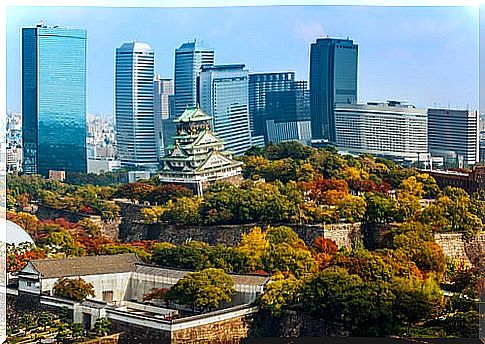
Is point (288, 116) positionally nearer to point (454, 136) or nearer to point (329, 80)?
point (329, 80)

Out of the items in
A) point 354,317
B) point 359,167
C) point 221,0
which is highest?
point 221,0

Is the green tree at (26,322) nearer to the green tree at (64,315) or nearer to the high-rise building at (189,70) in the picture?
the green tree at (64,315)

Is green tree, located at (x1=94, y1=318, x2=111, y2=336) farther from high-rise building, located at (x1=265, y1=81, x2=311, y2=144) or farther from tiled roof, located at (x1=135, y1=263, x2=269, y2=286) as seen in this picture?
high-rise building, located at (x1=265, y1=81, x2=311, y2=144)

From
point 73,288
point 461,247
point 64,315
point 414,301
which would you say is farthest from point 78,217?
point 461,247

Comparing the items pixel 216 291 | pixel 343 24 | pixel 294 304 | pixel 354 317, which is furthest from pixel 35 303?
pixel 343 24

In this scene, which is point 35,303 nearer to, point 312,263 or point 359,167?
point 312,263

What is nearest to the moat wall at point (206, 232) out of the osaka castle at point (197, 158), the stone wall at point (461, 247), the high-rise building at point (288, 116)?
the stone wall at point (461, 247)
